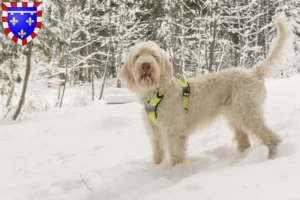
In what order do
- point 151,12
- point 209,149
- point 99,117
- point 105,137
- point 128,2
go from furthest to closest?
point 151,12
point 128,2
point 99,117
point 105,137
point 209,149

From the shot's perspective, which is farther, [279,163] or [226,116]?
[226,116]

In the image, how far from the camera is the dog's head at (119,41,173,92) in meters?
3.78

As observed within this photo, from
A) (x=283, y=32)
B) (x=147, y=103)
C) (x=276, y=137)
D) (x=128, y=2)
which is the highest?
(x=128, y=2)

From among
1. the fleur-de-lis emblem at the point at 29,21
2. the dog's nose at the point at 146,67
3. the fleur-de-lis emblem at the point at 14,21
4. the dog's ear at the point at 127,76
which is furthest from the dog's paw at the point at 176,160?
the fleur-de-lis emblem at the point at 29,21

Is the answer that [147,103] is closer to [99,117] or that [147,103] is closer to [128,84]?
[128,84]

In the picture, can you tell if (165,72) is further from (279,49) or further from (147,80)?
(279,49)

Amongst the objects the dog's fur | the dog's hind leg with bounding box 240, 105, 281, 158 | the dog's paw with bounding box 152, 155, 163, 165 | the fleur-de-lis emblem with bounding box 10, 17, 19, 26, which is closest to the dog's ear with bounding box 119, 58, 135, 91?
the dog's fur

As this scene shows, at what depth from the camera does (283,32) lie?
3.99 metres

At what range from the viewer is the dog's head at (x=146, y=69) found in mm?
3777

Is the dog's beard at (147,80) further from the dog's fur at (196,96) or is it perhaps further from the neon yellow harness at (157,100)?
the neon yellow harness at (157,100)

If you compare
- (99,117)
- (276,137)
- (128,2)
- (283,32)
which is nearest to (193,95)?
(276,137)

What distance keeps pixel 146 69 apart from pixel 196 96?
0.77 metres

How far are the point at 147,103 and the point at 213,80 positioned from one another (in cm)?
94

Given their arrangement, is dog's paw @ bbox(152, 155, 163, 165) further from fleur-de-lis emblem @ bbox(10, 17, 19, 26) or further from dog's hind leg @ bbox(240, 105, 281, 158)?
fleur-de-lis emblem @ bbox(10, 17, 19, 26)
